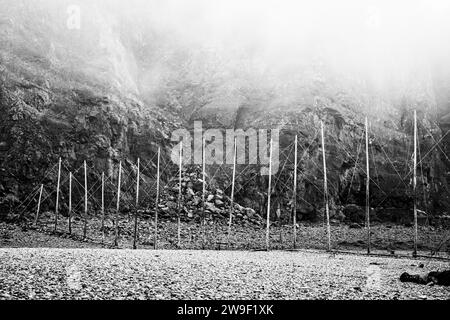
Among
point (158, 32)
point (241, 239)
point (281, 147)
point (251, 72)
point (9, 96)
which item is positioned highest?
point (158, 32)

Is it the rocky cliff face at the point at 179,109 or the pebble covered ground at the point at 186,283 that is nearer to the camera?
the pebble covered ground at the point at 186,283

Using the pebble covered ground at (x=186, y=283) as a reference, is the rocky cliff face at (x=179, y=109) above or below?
above

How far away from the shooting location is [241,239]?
48.9 metres

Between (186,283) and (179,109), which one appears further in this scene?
(179,109)

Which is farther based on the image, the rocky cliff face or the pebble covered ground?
the rocky cliff face

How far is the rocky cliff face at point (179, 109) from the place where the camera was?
6391cm

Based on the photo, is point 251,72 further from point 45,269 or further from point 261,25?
point 45,269

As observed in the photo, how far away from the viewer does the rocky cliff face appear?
6391 centimetres

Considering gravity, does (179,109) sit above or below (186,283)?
above

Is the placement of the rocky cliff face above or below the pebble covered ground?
above

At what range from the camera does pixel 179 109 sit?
287 feet

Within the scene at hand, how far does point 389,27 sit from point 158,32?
195 feet

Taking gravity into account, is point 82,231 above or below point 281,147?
below
